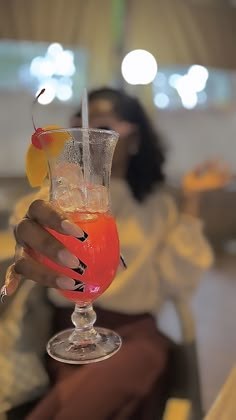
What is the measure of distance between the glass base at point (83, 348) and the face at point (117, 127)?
0.43 m

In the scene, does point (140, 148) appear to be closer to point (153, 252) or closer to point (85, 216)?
point (153, 252)

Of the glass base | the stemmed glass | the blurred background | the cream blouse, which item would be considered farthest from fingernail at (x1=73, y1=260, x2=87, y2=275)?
the blurred background

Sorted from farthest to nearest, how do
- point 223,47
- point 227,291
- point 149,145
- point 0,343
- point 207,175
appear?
1. point 223,47
2. point 207,175
3. point 227,291
4. point 149,145
5. point 0,343

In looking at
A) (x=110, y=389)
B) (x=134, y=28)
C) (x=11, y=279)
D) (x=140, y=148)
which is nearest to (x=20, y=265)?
(x=11, y=279)

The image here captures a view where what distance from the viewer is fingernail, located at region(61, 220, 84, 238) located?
0.50m

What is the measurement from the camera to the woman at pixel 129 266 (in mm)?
541

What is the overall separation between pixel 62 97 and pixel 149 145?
1311 millimetres

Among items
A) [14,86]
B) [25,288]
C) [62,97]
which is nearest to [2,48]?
[14,86]

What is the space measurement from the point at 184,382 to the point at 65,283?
25 centimetres

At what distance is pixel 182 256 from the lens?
1021 mm

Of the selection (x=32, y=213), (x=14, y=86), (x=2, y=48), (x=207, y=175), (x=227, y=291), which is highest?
(x=2, y=48)

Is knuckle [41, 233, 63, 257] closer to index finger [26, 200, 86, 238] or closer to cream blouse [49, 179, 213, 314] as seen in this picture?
index finger [26, 200, 86, 238]

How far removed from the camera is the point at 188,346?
80cm

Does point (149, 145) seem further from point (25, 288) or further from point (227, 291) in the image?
point (227, 291)
